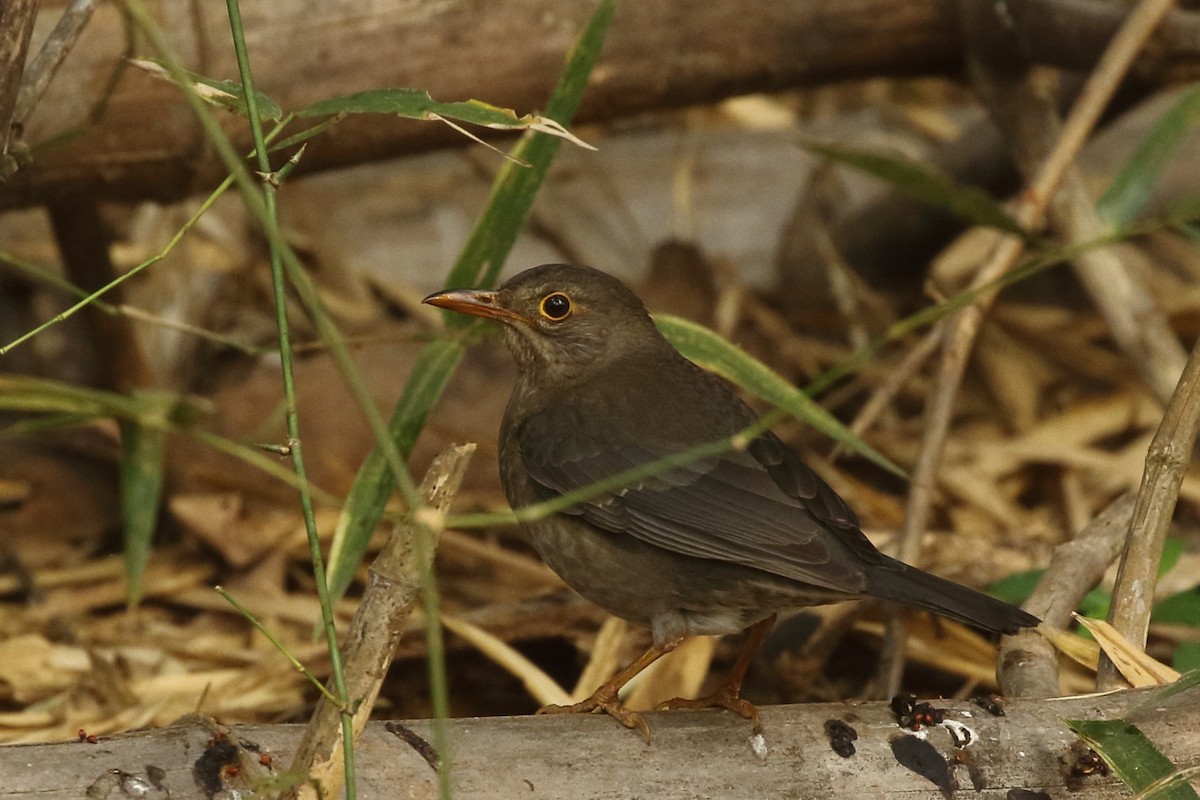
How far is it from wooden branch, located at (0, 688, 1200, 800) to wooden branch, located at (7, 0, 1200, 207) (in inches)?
86.4

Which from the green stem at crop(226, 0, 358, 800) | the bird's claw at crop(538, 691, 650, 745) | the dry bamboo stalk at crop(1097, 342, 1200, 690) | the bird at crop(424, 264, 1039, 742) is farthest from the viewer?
the bird at crop(424, 264, 1039, 742)

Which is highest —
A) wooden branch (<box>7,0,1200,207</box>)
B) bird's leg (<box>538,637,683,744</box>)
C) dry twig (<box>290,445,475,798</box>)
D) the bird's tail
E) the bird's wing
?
wooden branch (<box>7,0,1200,207</box>)

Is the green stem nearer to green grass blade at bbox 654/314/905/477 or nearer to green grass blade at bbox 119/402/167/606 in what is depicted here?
green grass blade at bbox 654/314/905/477

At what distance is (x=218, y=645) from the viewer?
497cm

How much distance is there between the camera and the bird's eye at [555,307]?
176 inches

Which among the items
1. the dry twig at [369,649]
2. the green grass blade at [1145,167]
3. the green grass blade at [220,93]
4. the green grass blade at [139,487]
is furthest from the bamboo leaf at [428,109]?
the green grass blade at [139,487]

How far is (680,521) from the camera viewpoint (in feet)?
12.1

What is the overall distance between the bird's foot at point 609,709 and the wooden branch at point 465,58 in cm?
215

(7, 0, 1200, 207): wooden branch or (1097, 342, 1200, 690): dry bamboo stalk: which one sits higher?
(7, 0, 1200, 207): wooden branch

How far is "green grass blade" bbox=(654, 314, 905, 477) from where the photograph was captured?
392 cm

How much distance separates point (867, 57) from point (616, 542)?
2659mm

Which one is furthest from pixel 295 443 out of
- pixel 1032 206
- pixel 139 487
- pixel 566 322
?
pixel 1032 206

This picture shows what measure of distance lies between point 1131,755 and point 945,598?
0.62 metres

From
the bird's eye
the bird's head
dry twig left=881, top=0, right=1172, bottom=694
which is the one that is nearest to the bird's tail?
dry twig left=881, top=0, right=1172, bottom=694
